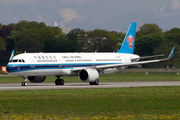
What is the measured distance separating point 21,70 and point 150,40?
114848mm

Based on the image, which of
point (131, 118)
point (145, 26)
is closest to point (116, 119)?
point (131, 118)

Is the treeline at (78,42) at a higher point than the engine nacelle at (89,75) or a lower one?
higher

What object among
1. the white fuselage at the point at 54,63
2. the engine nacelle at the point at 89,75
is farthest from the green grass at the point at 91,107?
the engine nacelle at the point at 89,75

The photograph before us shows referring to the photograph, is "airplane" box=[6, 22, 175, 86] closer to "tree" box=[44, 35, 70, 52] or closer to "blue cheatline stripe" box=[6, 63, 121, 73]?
"blue cheatline stripe" box=[6, 63, 121, 73]

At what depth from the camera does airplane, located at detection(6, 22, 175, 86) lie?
151 feet

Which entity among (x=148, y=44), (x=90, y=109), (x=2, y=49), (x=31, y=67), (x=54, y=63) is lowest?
(x=90, y=109)

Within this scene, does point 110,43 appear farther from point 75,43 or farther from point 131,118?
point 131,118

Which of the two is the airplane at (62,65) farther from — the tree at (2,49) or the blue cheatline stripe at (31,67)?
the tree at (2,49)

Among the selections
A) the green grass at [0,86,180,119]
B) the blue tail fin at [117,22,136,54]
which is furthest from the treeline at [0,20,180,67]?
the green grass at [0,86,180,119]

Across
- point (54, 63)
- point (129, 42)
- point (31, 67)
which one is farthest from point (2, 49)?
point (31, 67)

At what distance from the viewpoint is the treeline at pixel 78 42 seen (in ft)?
468

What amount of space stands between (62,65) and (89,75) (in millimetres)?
3834

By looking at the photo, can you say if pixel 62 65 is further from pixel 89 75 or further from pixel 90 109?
pixel 90 109

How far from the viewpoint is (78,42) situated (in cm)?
15550
